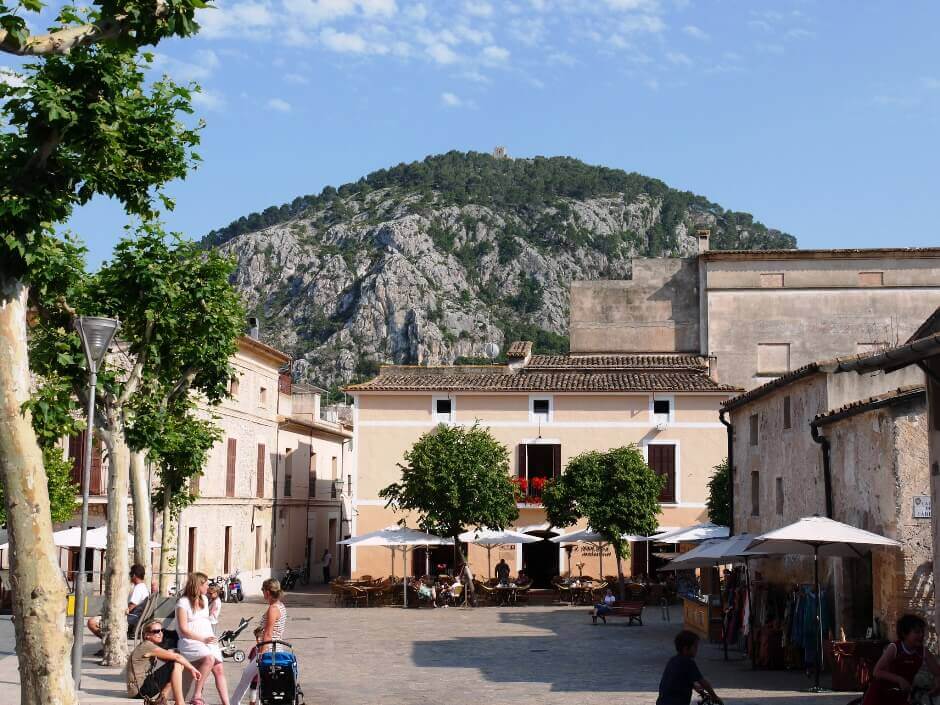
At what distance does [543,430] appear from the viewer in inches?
1655

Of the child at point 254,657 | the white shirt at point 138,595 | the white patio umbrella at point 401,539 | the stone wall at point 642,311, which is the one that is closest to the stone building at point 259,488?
the white patio umbrella at point 401,539

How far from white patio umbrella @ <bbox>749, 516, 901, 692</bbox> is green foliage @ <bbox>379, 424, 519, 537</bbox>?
59.1 ft

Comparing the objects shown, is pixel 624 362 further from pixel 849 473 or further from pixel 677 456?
pixel 849 473

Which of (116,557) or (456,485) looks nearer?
(116,557)

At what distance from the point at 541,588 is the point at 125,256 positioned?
2599 centimetres

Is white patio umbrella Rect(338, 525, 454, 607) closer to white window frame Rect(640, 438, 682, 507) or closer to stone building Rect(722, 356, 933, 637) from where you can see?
white window frame Rect(640, 438, 682, 507)

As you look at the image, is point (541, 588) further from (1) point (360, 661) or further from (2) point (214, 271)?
(2) point (214, 271)

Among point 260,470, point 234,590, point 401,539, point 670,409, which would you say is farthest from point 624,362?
point 234,590

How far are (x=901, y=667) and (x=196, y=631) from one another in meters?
7.29

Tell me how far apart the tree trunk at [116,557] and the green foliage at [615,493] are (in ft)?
65.8

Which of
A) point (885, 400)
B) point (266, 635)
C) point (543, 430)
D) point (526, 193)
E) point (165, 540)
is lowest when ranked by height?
point (266, 635)

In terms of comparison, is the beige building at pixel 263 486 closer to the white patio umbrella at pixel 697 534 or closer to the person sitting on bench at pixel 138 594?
the white patio umbrella at pixel 697 534

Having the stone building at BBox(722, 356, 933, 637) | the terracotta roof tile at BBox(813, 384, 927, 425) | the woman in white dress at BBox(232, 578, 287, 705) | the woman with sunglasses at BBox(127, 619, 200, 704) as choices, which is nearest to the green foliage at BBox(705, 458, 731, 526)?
the stone building at BBox(722, 356, 933, 637)

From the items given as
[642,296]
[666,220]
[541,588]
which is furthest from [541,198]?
[541,588]
